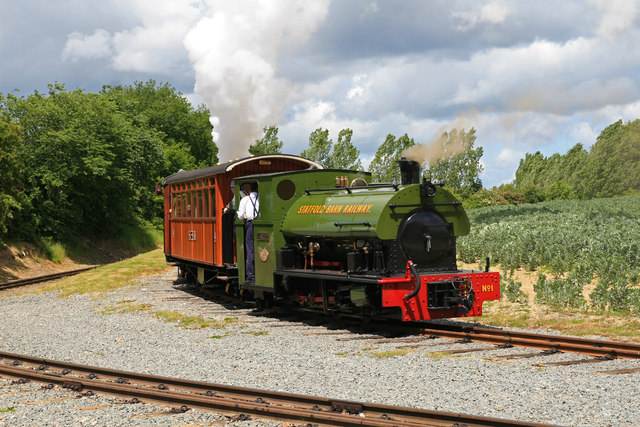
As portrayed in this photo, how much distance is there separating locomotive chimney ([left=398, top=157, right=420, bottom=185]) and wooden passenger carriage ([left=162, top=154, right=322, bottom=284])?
3.39 metres

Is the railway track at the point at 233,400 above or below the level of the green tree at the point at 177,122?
below

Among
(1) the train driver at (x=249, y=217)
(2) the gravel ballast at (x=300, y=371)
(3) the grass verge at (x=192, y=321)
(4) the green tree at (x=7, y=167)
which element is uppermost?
(4) the green tree at (x=7, y=167)

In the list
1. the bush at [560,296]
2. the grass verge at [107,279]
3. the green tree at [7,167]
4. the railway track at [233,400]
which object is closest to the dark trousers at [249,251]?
the railway track at [233,400]

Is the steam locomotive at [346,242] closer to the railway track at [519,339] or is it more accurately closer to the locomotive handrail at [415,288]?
the locomotive handrail at [415,288]

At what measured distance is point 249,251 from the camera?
1273 cm

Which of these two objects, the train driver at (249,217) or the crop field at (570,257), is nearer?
the crop field at (570,257)

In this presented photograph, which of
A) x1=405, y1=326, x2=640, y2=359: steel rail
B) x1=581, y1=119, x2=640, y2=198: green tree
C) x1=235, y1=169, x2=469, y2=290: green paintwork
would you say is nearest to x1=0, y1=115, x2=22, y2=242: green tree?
x1=235, y1=169, x2=469, y2=290: green paintwork

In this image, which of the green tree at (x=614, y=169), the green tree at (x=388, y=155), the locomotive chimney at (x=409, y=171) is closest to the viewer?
the locomotive chimney at (x=409, y=171)

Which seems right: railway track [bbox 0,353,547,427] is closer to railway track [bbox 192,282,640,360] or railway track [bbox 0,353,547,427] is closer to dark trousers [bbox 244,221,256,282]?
railway track [bbox 192,282,640,360]

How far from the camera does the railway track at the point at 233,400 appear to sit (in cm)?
529

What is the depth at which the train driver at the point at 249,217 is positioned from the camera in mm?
12422

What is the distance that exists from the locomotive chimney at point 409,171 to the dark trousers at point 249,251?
3630mm

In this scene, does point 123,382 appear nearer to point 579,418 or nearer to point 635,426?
point 579,418

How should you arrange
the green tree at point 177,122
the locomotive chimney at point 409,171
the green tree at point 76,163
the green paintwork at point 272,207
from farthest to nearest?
the green tree at point 177,122, the green tree at point 76,163, the green paintwork at point 272,207, the locomotive chimney at point 409,171
